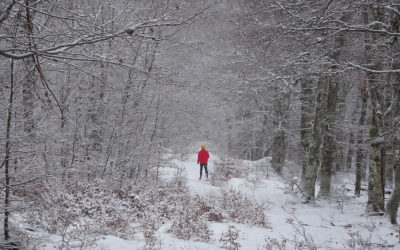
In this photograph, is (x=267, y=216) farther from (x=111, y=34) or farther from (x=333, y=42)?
(x=111, y=34)

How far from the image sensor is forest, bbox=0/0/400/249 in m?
4.05

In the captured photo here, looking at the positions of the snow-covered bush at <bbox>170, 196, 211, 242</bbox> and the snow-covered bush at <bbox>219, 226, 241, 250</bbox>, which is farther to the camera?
the snow-covered bush at <bbox>170, 196, 211, 242</bbox>

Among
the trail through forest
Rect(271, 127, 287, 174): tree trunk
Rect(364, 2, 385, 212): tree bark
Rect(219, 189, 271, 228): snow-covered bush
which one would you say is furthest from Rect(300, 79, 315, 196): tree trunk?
Rect(271, 127, 287, 174): tree trunk

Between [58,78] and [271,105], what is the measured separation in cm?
1134

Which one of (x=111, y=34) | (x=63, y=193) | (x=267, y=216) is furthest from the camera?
(x=267, y=216)

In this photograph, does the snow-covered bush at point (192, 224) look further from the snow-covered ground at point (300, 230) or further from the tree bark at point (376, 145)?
the tree bark at point (376, 145)

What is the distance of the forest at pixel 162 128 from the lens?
4.05 m

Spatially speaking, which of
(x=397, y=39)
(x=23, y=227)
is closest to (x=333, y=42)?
(x=397, y=39)

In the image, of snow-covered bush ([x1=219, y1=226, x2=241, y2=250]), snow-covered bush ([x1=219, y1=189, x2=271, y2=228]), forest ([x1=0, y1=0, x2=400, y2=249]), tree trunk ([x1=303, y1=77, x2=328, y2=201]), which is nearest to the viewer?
forest ([x1=0, y1=0, x2=400, y2=249])

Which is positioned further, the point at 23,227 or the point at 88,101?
the point at 88,101

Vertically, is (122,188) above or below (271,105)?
below

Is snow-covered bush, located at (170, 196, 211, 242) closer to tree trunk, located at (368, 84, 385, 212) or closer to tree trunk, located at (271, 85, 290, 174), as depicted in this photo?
tree trunk, located at (368, 84, 385, 212)

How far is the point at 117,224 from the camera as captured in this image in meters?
5.87

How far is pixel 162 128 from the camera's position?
1263 centimetres
